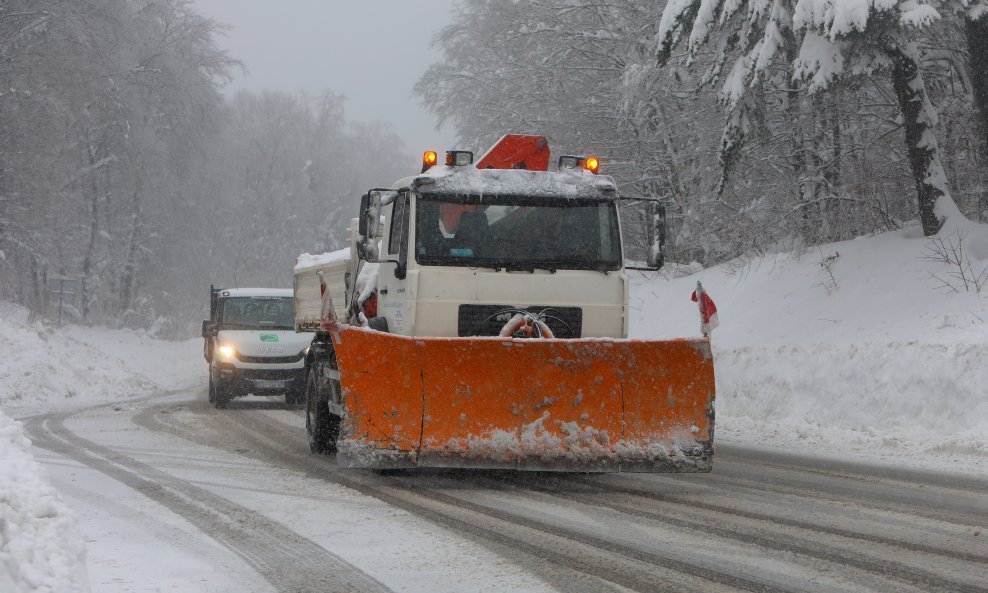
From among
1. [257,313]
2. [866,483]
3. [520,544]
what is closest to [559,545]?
[520,544]

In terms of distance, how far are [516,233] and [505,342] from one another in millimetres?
1397

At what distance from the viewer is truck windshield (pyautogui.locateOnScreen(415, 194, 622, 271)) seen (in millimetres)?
8703

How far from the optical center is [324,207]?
78.1 metres

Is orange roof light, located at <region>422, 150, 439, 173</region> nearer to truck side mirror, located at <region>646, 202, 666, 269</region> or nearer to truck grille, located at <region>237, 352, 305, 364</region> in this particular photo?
truck side mirror, located at <region>646, 202, 666, 269</region>

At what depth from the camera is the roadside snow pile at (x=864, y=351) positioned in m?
10.6

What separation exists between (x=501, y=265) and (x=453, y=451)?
1.70 metres

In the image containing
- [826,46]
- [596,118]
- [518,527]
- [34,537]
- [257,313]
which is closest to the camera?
[34,537]

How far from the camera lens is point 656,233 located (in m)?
9.05

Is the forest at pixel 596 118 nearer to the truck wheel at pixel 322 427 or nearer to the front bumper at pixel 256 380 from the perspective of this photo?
the truck wheel at pixel 322 427

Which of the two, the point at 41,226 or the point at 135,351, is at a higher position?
the point at 41,226

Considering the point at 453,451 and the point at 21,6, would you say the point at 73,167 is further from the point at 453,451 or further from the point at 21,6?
the point at 453,451

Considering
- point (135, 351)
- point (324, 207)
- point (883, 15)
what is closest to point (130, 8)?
point (135, 351)

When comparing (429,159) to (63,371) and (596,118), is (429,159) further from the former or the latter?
(596,118)

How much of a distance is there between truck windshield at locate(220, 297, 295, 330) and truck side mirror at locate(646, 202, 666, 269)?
1004 cm
